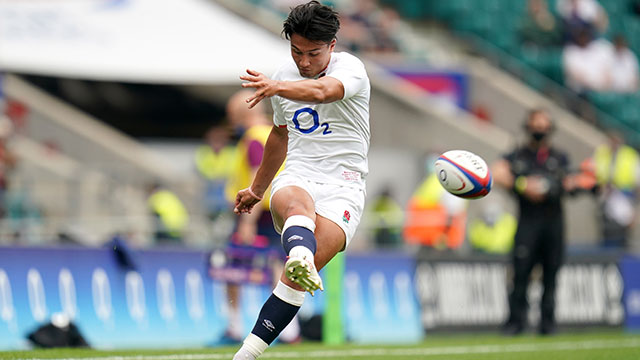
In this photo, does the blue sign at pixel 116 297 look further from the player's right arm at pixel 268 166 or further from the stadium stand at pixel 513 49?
the stadium stand at pixel 513 49

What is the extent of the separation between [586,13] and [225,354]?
62.5ft

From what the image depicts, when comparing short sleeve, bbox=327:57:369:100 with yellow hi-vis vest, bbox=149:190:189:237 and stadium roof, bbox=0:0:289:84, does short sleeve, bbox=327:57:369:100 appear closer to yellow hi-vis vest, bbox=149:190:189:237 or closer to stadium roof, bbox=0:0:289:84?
yellow hi-vis vest, bbox=149:190:189:237

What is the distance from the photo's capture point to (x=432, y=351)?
31.8 ft

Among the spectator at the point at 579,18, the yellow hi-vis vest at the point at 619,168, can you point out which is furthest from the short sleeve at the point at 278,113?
the spectator at the point at 579,18

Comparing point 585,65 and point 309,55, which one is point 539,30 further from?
point 309,55

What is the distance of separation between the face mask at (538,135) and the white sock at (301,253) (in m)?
6.80

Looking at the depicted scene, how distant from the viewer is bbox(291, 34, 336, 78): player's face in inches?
251

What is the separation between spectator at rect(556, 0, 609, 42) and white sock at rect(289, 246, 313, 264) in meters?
20.0

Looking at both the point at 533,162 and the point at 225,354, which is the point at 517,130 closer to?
the point at 533,162

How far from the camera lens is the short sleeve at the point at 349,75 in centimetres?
626

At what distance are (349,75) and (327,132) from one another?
0.46 meters

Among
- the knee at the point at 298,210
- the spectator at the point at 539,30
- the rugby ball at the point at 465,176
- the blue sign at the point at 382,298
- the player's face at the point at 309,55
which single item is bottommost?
the blue sign at the point at 382,298

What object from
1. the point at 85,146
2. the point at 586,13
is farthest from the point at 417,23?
the point at 85,146

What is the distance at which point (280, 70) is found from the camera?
673cm
